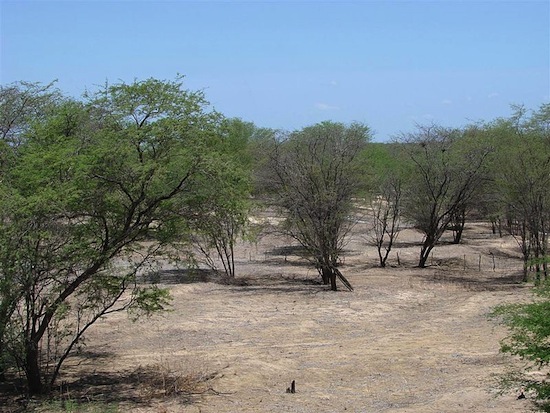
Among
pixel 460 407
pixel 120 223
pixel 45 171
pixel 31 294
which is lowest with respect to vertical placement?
pixel 460 407

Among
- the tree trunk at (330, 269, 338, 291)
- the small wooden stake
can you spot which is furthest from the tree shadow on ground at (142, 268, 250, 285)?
the small wooden stake

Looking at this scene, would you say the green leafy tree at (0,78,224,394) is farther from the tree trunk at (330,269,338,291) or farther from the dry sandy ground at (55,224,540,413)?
the tree trunk at (330,269,338,291)

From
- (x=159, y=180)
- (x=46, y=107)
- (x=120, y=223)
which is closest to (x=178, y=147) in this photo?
(x=159, y=180)

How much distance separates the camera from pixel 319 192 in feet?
85.8

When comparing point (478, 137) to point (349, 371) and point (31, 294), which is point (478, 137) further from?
point (31, 294)

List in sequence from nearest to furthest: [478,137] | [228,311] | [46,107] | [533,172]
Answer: [46,107] < [228,311] < [533,172] < [478,137]

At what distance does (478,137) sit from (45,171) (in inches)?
989

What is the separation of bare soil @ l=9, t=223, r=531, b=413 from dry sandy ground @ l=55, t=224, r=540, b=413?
0.04 m

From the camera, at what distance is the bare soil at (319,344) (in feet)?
41.7

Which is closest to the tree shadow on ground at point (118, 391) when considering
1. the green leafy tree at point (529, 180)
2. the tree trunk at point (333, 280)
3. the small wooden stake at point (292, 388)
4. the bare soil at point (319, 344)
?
the bare soil at point (319, 344)

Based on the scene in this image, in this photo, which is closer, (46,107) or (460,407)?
(460,407)

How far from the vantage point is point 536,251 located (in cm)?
2831

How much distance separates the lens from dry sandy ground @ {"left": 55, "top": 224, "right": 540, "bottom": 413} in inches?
500

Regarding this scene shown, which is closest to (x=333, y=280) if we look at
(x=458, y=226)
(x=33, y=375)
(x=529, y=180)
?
(x=529, y=180)
